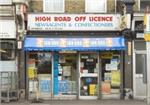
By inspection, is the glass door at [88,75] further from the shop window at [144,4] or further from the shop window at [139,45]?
the shop window at [144,4]

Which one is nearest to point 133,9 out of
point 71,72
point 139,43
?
point 139,43

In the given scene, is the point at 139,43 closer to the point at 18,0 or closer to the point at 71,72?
the point at 71,72

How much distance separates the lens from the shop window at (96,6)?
80.1 feet

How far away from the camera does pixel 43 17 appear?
23.6 metres

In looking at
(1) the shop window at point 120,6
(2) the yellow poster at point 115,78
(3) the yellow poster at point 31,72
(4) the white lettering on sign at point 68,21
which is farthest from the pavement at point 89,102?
(1) the shop window at point 120,6

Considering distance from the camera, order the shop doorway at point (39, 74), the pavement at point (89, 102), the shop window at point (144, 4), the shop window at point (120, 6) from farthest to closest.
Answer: the shop window at point (144, 4) < the shop doorway at point (39, 74) < the shop window at point (120, 6) < the pavement at point (89, 102)

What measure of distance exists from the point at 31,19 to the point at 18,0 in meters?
1.33

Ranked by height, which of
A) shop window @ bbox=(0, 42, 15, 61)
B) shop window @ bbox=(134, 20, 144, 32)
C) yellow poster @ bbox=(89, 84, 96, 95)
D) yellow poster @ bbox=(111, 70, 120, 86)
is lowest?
yellow poster @ bbox=(89, 84, 96, 95)

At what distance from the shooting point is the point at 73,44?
23.4 metres

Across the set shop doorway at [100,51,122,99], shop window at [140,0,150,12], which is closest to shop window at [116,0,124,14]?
shop window at [140,0,150,12]

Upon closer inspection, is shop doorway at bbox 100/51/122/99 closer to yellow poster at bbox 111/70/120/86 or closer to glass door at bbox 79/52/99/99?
yellow poster at bbox 111/70/120/86

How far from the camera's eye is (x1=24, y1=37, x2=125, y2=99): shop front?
78.5 ft

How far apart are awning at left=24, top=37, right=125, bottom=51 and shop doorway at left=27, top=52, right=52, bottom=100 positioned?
0.85 m

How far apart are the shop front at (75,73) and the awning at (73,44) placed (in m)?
0.37
